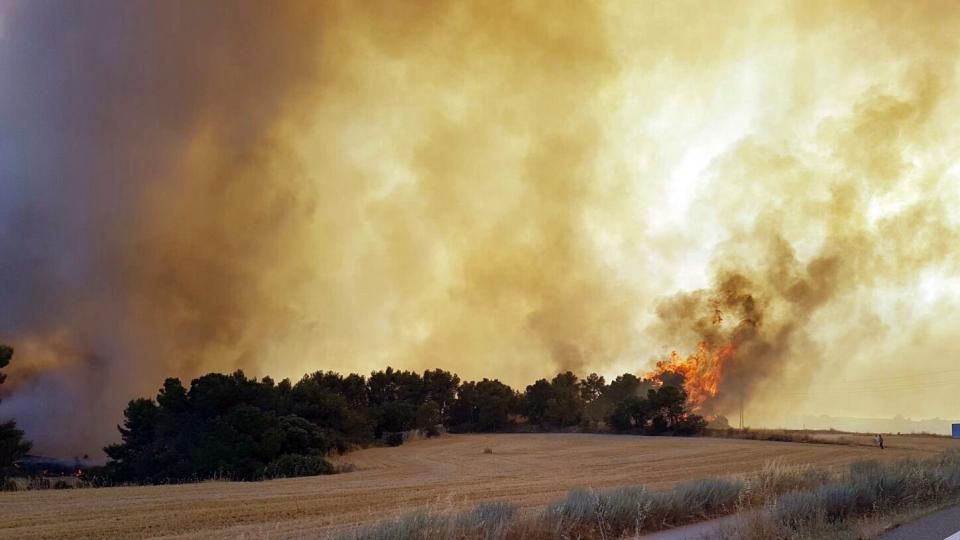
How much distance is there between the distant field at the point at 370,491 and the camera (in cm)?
1875

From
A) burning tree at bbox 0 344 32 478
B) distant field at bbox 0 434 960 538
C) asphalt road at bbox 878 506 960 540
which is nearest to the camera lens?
asphalt road at bbox 878 506 960 540

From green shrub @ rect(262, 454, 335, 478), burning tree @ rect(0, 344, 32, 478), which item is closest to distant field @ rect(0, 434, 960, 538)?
green shrub @ rect(262, 454, 335, 478)

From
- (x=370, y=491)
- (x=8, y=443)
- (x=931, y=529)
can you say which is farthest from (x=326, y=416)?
(x=931, y=529)

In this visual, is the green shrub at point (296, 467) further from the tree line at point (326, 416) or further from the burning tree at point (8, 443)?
the burning tree at point (8, 443)

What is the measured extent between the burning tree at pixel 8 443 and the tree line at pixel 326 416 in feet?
27.6

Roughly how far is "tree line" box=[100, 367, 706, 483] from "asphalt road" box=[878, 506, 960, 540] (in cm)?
3293

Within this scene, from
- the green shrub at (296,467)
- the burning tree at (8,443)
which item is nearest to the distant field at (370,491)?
the green shrub at (296,467)

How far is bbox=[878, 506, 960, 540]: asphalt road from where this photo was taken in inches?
540

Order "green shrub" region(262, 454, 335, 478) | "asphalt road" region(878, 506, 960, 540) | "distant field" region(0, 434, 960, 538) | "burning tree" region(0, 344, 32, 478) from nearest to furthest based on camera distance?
"asphalt road" region(878, 506, 960, 540) < "distant field" region(0, 434, 960, 538) < "burning tree" region(0, 344, 32, 478) < "green shrub" region(262, 454, 335, 478)

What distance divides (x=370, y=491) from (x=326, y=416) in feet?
105

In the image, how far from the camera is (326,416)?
58.4 m

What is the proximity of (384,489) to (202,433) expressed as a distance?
2041 centimetres

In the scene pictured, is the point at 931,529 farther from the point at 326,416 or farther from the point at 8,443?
the point at 326,416

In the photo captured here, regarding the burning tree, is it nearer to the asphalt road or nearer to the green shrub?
the green shrub
